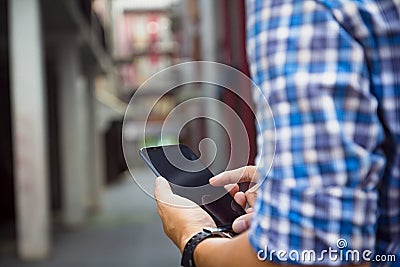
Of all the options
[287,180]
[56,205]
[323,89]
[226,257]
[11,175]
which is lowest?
[56,205]

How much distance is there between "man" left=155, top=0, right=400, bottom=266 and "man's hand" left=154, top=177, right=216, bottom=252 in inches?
7.1

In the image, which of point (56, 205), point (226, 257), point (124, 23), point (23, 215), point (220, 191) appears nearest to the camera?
point (226, 257)

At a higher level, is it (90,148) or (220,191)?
(220,191)

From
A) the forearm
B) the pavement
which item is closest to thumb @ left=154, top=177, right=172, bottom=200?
the forearm

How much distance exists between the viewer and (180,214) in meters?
1.03

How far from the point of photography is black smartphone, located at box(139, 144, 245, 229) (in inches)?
40.7

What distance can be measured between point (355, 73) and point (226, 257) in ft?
0.94

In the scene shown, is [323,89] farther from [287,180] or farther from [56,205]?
[56,205]

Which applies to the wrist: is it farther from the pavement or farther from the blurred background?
the pavement

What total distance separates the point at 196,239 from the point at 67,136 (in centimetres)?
974

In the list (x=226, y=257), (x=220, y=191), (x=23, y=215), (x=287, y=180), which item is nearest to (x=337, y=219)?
(x=287, y=180)

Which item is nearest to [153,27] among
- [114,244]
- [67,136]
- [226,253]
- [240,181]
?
[67,136]

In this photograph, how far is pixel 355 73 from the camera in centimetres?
78

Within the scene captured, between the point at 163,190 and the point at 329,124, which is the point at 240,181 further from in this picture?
the point at 329,124
